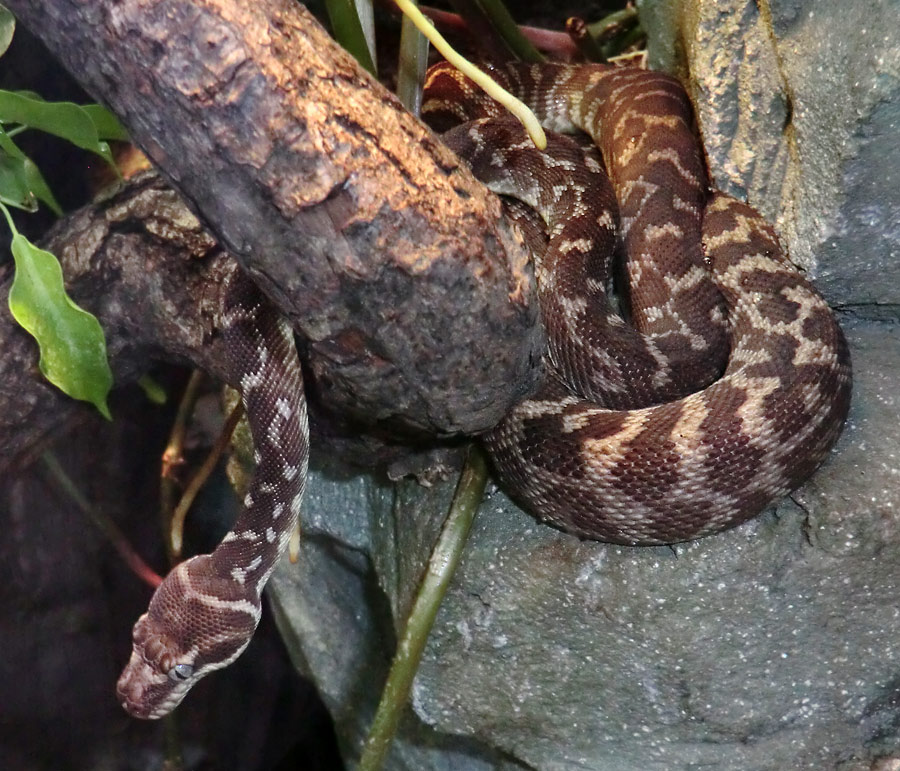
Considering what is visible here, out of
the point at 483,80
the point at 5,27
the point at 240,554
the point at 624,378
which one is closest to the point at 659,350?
the point at 624,378

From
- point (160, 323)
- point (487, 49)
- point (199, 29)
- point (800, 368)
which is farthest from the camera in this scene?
point (487, 49)

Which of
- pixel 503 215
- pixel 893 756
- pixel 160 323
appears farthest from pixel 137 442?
pixel 893 756

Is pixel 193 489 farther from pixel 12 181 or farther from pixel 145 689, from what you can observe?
pixel 12 181

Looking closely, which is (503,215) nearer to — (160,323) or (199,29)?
(199,29)

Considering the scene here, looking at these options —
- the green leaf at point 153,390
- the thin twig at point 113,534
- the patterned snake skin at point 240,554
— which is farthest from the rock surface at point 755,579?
the green leaf at point 153,390

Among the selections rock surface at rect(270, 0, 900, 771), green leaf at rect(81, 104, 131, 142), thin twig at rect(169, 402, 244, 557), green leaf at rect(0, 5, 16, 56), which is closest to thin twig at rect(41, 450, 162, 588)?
thin twig at rect(169, 402, 244, 557)

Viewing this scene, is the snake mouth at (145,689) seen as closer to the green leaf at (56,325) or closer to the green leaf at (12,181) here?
the green leaf at (56,325)
